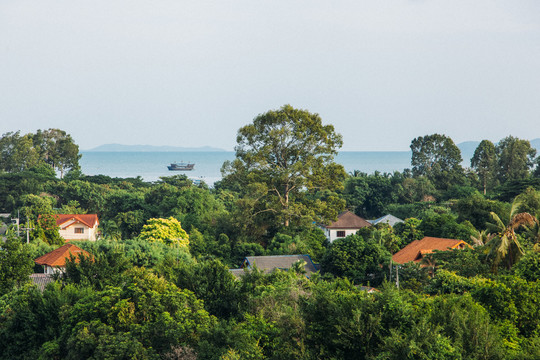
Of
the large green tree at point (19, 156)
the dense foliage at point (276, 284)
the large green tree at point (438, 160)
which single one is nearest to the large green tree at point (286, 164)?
the dense foliage at point (276, 284)

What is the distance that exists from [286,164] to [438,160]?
33.4m

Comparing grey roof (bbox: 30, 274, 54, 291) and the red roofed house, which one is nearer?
grey roof (bbox: 30, 274, 54, 291)

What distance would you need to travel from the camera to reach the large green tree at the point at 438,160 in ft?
188

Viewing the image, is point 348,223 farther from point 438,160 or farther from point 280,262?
point 438,160

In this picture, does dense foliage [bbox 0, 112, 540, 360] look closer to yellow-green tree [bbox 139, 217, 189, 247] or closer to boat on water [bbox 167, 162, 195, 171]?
yellow-green tree [bbox 139, 217, 189, 247]

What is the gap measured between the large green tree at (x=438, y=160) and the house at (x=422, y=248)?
29638 millimetres

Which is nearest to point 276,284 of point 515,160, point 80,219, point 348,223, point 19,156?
point 348,223

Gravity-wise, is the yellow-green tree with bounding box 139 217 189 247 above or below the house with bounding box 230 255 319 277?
above

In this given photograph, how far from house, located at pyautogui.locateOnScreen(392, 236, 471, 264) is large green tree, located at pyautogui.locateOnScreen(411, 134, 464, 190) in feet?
97.2

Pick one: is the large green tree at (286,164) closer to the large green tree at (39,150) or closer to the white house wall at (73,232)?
the white house wall at (73,232)

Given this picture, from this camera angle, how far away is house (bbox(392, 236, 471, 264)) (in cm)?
2736

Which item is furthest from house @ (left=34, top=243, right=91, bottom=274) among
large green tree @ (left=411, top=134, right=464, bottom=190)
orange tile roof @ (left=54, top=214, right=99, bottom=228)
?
large green tree @ (left=411, top=134, right=464, bottom=190)

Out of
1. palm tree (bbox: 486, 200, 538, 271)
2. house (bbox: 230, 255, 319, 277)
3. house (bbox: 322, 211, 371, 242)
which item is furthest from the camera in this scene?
house (bbox: 322, 211, 371, 242)

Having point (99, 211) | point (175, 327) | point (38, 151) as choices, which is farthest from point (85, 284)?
point (38, 151)
